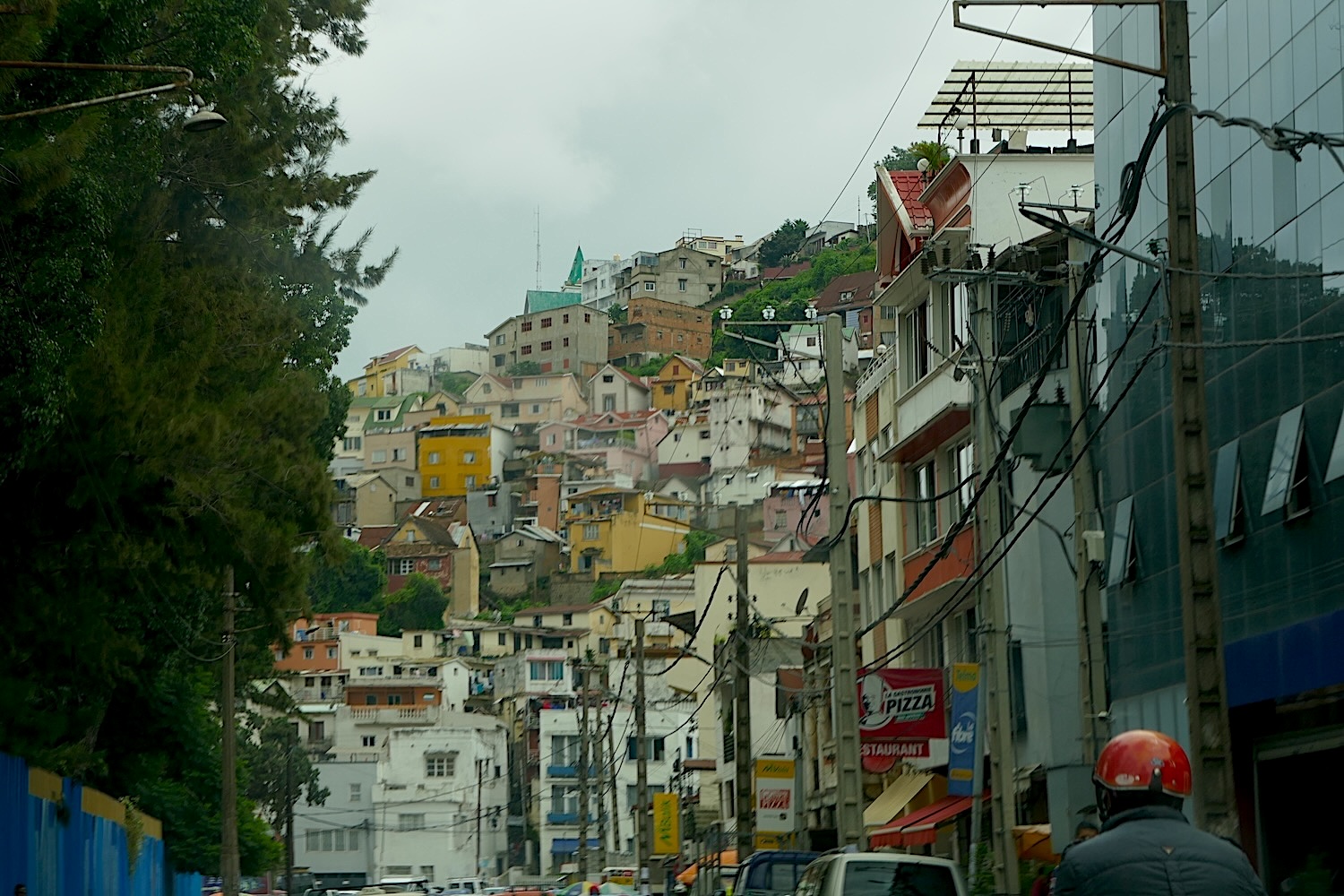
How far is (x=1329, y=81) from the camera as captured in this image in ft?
69.4

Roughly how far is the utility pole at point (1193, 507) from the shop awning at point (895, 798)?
28042mm

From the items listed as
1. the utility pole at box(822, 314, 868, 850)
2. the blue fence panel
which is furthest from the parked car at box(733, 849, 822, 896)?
the blue fence panel

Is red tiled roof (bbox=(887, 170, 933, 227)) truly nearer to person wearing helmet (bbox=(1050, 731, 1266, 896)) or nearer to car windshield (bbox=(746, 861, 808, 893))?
car windshield (bbox=(746, 861, 808, 893))

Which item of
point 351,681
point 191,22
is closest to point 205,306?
point 191,22

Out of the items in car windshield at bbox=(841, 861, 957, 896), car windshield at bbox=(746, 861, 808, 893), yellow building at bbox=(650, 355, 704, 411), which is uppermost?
yellow building at bbox=(650, 355, 704, 411)

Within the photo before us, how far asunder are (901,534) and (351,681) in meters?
85.4

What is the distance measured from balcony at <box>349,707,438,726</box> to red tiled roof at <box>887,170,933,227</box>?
74.7m

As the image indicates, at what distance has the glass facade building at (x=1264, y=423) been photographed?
21.3m

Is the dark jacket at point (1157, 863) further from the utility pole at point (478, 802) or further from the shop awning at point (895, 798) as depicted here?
the utility pole at point (478, 802)

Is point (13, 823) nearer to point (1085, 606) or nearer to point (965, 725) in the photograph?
point (965, 725)

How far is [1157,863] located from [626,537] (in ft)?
498

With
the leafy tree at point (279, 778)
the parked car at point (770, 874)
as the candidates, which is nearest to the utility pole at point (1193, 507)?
the parked car at point (770, 874)

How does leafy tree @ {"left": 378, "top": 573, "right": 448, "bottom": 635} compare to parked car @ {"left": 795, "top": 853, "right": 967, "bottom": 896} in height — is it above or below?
above

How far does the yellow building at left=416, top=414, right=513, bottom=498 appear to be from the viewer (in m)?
186
